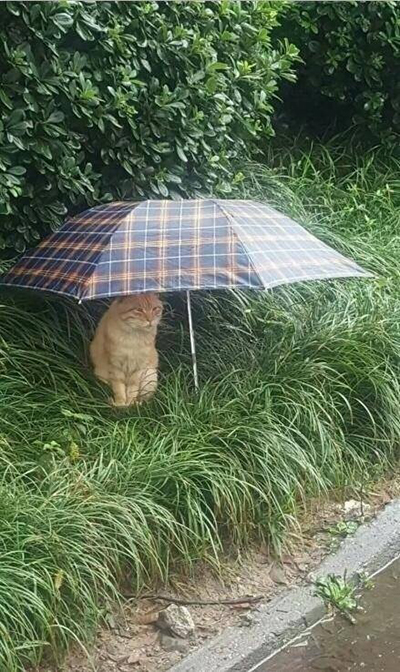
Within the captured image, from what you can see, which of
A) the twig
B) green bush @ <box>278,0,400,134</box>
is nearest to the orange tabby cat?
the twig

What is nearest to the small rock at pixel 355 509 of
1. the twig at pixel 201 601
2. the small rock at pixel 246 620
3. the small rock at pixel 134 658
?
the twig at pixel 201 601

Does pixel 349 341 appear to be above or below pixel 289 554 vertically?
above

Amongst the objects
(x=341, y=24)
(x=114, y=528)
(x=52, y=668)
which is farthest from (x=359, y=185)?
(x=52, y=668)

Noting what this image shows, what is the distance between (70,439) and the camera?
438cm

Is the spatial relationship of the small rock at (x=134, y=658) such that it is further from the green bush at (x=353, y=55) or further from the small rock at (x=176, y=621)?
the green bush at (x=353, y=55)

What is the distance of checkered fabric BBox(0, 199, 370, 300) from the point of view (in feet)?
14.4

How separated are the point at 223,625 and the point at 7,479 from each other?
1049 millimetres

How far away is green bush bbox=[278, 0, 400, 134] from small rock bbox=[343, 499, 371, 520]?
3.91 meters

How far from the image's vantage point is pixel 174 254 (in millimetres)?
4484

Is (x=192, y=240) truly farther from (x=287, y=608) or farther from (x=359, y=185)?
(x=359, y=185)

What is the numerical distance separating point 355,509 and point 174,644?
136cm

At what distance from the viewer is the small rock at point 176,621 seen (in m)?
3.72

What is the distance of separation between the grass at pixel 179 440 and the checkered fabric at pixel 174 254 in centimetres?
55

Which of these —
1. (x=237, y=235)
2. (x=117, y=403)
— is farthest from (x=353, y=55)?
(x=117, y=403)
